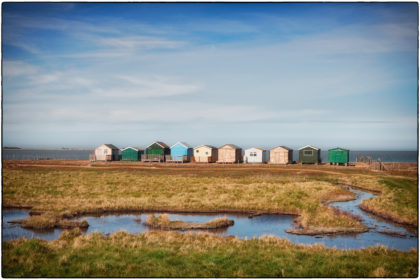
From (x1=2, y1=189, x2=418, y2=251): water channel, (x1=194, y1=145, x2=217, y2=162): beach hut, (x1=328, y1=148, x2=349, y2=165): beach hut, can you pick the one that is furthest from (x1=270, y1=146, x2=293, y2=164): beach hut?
(x1=2, y1=189, x2=418, y2=251): water channel

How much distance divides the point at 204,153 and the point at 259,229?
55.5 metres

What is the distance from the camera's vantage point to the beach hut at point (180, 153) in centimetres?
8181

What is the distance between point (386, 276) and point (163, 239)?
38.4 feet

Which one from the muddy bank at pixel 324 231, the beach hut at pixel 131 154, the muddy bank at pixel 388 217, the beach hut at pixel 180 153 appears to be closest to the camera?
the muddy bank at pixel 324 231

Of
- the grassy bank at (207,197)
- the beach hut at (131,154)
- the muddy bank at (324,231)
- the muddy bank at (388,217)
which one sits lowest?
the muddy bank at (324,231)

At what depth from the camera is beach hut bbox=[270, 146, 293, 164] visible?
7500 cm

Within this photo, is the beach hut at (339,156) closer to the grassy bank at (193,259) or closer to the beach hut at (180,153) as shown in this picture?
the beach hut at (180,153)

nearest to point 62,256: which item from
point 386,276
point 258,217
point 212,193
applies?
point 386,276

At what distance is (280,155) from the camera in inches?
2968

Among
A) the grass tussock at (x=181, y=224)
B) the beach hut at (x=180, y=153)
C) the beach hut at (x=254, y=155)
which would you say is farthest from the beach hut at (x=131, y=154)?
the grass tussock at (x=181, y=224)

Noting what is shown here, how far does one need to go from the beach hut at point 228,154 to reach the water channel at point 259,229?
47.0m

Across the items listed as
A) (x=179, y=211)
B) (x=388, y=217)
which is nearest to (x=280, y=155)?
(x=388, y=217)

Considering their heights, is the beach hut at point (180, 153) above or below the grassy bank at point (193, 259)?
above

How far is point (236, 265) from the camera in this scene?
15820mm
